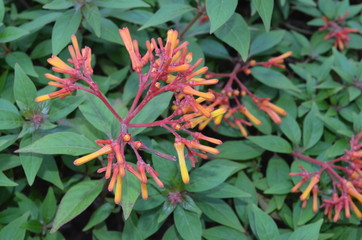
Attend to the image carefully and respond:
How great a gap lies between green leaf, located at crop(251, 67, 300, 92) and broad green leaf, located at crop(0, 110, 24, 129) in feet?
5.60

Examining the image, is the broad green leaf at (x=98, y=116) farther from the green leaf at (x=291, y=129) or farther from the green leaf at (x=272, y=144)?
the green leaf at (x=291, y=129)

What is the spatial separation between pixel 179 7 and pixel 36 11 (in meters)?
1.07

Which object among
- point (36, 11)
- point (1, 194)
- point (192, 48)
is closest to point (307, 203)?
point (192, 48)

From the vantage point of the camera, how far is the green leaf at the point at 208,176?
Answer: 217cm

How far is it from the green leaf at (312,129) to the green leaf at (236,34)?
829 millimetres

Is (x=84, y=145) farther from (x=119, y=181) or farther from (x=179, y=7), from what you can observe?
(x=179, y=7)

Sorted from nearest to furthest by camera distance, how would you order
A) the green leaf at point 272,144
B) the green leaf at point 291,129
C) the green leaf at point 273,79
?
the green leaf at point 272,144, the green leaf at point 291,129, the green leaf at point 273,79

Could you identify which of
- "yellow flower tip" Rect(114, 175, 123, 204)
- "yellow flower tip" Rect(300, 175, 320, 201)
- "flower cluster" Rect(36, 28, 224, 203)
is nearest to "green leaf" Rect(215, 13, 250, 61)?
"flower cluster" Rect(36, 28, 224, 203)

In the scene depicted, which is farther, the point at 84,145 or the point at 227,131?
the point at 227,131

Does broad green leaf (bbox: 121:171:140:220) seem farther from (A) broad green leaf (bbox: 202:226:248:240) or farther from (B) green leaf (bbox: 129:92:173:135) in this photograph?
(A) broad green leaf (bbox: 202:226:248:240)

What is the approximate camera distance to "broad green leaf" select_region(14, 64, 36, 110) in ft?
7.08

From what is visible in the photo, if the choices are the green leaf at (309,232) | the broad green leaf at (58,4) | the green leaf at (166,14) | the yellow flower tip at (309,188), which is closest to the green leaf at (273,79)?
the yellow flower tip at (309,188)

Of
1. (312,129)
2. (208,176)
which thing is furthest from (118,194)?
(312,129)

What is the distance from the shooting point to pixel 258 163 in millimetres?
2922
